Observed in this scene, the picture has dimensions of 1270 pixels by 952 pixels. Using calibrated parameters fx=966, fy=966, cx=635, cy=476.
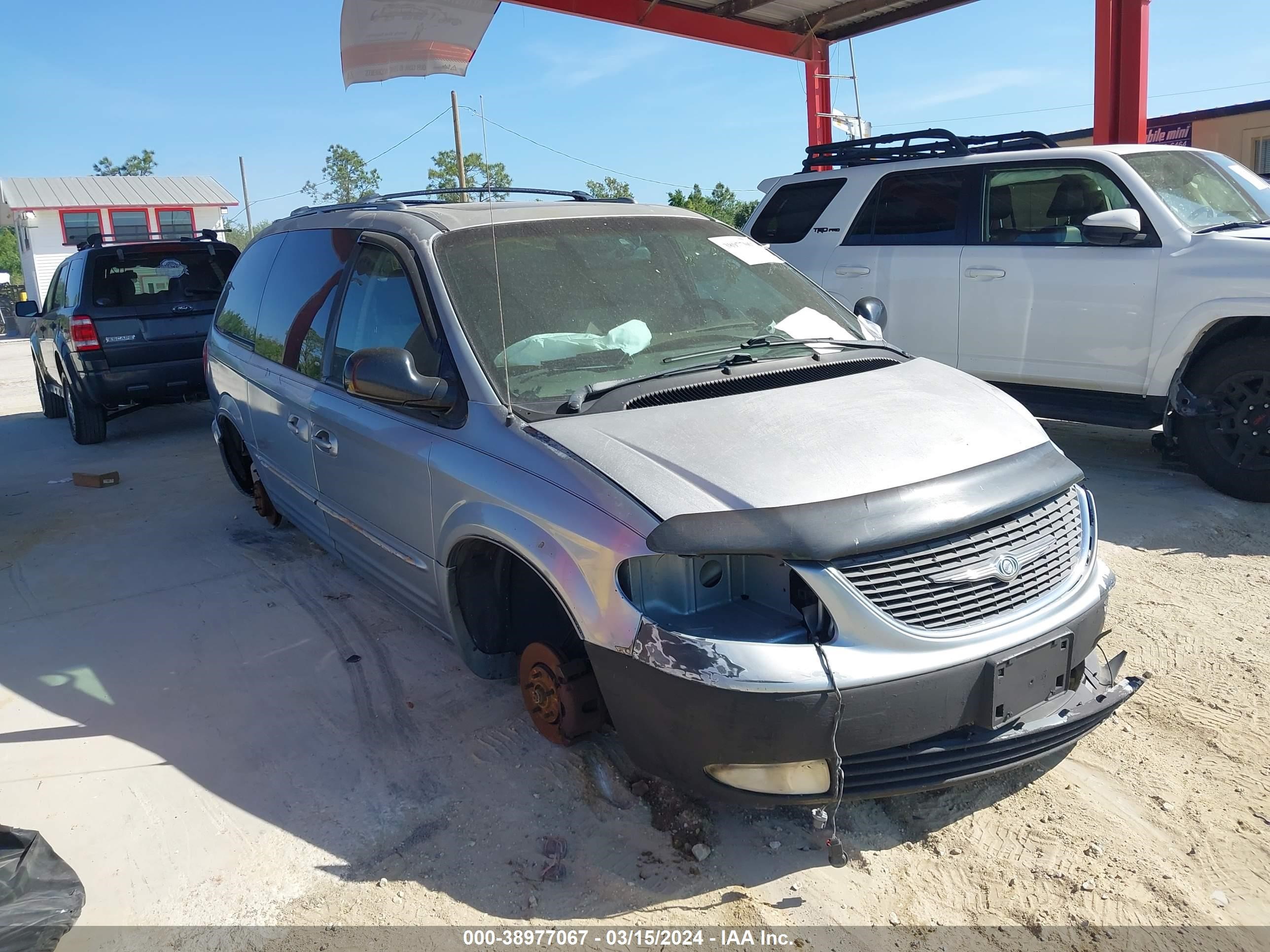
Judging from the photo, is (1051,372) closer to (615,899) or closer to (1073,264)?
(1073,264)

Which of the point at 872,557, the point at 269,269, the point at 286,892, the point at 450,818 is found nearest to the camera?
the point at 872,557

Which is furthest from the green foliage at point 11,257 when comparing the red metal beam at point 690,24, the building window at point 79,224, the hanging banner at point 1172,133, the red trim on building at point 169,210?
the hanging banner at point 1172,133

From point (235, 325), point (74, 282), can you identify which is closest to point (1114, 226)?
point (235, 325)

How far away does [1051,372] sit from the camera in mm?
6156

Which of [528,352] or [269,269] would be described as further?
[269,269]

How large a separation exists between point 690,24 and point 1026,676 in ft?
36.4

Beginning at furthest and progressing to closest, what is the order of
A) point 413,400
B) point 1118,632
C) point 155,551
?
point 155,551 < point 1118,632 < point 413,400

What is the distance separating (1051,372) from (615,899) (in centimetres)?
481

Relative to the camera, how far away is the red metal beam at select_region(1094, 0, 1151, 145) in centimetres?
937

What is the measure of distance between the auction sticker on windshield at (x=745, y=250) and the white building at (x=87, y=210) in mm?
40302

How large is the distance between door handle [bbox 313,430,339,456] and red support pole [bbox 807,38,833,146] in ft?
33.8

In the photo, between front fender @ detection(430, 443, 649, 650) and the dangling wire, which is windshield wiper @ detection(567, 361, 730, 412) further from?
the dangling wire

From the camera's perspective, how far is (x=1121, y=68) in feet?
31.2

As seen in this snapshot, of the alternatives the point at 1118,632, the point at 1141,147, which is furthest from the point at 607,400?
the point at 1141,147
